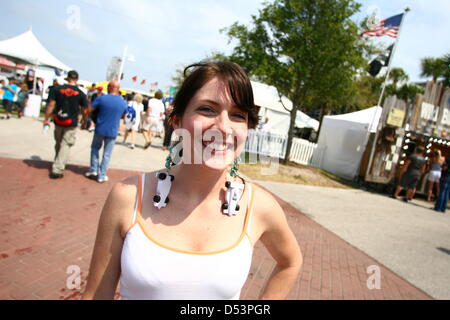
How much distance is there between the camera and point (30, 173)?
19.3 feet

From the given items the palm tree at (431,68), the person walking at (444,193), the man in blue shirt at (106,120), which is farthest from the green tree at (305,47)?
the palm tree at (431,68)

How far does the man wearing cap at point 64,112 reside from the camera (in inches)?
228

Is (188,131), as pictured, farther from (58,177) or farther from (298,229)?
(58,177)

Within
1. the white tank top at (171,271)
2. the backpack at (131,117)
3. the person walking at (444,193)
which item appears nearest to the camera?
the white tank top at (171,271)

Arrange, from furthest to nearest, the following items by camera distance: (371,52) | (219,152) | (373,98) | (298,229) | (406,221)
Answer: (373,98) → (371,52) → (406,221) → (298,229) → (219,152)

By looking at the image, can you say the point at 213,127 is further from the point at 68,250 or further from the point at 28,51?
the point at 28,51

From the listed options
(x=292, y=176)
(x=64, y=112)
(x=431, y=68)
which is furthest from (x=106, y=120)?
(x=431, y=68)

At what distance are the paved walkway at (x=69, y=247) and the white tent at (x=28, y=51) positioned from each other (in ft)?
31.4

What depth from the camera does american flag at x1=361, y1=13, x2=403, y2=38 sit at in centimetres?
1246

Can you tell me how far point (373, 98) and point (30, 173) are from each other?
32681 millimetres

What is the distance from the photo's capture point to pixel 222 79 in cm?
136

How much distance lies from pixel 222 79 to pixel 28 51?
17122 mm

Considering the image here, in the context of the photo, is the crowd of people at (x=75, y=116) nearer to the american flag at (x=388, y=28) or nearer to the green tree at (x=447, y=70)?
the american flag at (x=388, y=28)
